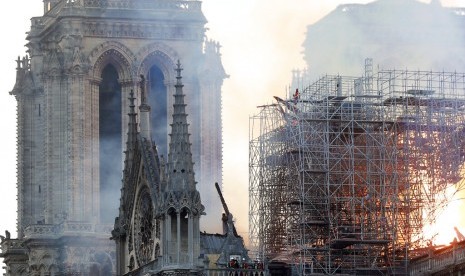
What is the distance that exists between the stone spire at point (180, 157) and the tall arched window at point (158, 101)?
3952 cm

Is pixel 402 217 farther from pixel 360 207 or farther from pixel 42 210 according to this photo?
pixel 42 210

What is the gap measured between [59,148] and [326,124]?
117 ft

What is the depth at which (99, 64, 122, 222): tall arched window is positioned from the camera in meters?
171

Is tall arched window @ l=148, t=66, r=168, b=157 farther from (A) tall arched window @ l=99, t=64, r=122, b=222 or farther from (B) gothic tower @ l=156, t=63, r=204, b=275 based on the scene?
(B) gothic tower @ l=156, t=63, r=204, b=275

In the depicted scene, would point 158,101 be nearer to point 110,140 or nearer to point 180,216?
point 110,140

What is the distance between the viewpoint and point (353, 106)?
140m

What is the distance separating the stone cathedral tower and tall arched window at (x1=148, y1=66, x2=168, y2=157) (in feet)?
0.19

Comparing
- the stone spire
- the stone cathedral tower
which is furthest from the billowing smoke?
the stone spire

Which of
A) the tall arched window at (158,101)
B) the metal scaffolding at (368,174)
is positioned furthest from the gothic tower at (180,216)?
the tall arched window at (158,101)

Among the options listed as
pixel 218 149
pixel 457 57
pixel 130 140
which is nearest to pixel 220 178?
pixel 218 149

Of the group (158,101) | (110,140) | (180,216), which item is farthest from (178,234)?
(158,101)

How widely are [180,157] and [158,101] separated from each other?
41.4 m

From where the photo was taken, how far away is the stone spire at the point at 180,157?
132 m

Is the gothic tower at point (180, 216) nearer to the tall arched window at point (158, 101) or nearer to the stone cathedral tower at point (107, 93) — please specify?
the stone cathedral tower at point (107, 93)
